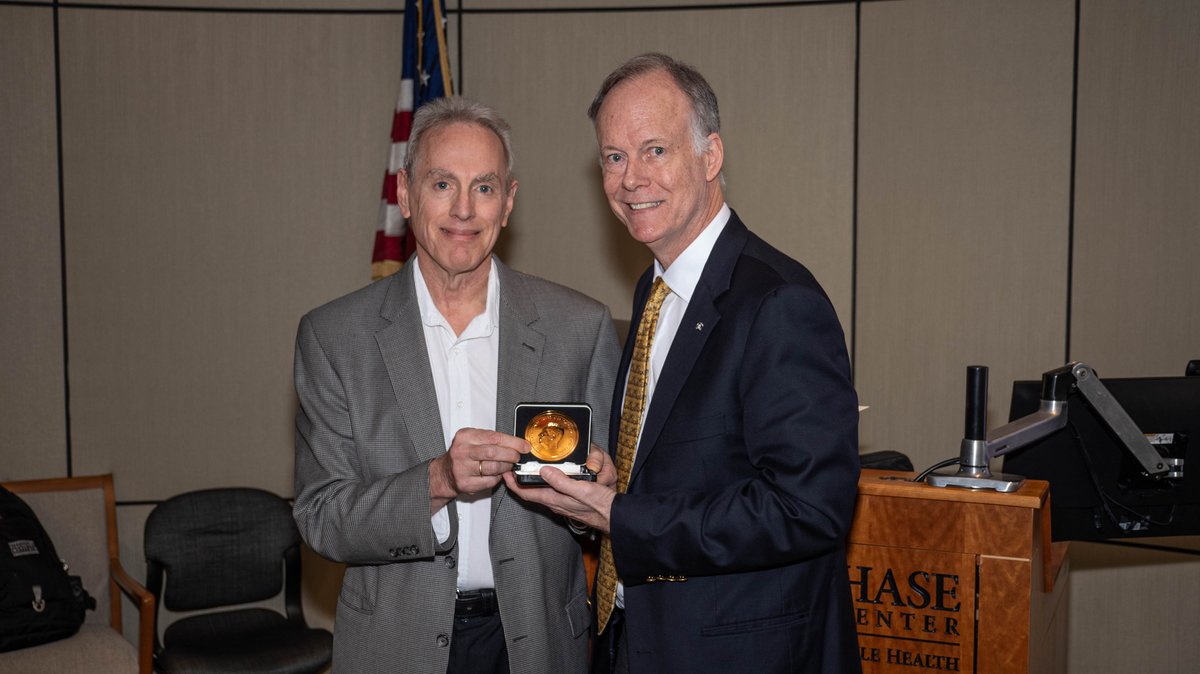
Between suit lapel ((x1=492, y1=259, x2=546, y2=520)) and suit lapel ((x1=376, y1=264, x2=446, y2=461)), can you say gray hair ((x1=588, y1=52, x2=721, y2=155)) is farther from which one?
suit lapel ((x1=376, y1=264, x2=446, y2=461))

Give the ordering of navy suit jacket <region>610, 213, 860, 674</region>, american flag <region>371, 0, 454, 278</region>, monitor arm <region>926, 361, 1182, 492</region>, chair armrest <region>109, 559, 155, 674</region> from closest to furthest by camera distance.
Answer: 1. navy suit jacket <region>610, 213, 860, 674</region>
2. monitor arm <region>926, 361, 1182, 492</region>
3. chair armrest <region>109, 559, 155, 674</region>
4. american flag <region>371, 0, 454, 278</region>

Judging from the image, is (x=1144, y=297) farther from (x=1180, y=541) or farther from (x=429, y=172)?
(x=429, y=172)

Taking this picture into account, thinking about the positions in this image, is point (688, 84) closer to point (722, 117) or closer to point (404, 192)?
point (404, 192)

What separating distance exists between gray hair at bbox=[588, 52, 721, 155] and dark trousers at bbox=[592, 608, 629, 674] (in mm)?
1109

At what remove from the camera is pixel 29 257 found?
5.05 metres

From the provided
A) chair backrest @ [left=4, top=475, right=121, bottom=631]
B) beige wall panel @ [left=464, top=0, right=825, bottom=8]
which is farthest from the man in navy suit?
chair backrest @ [left=4, top=475, right=121, bottom=631]

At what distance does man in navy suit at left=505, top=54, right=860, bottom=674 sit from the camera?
186 centimetres

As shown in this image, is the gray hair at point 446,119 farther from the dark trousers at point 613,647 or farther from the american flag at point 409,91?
the american flag at point 409,91

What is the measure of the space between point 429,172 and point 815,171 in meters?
3.18

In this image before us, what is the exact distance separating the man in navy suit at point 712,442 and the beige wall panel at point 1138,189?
325cm

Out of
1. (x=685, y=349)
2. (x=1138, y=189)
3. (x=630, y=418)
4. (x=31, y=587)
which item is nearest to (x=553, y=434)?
(x=630, y=418)

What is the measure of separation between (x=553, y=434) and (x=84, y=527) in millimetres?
3731

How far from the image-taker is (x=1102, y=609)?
487 centimetres

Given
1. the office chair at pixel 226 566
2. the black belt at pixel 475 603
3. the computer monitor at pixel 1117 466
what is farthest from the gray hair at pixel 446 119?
the office chair at pixel 226 566
